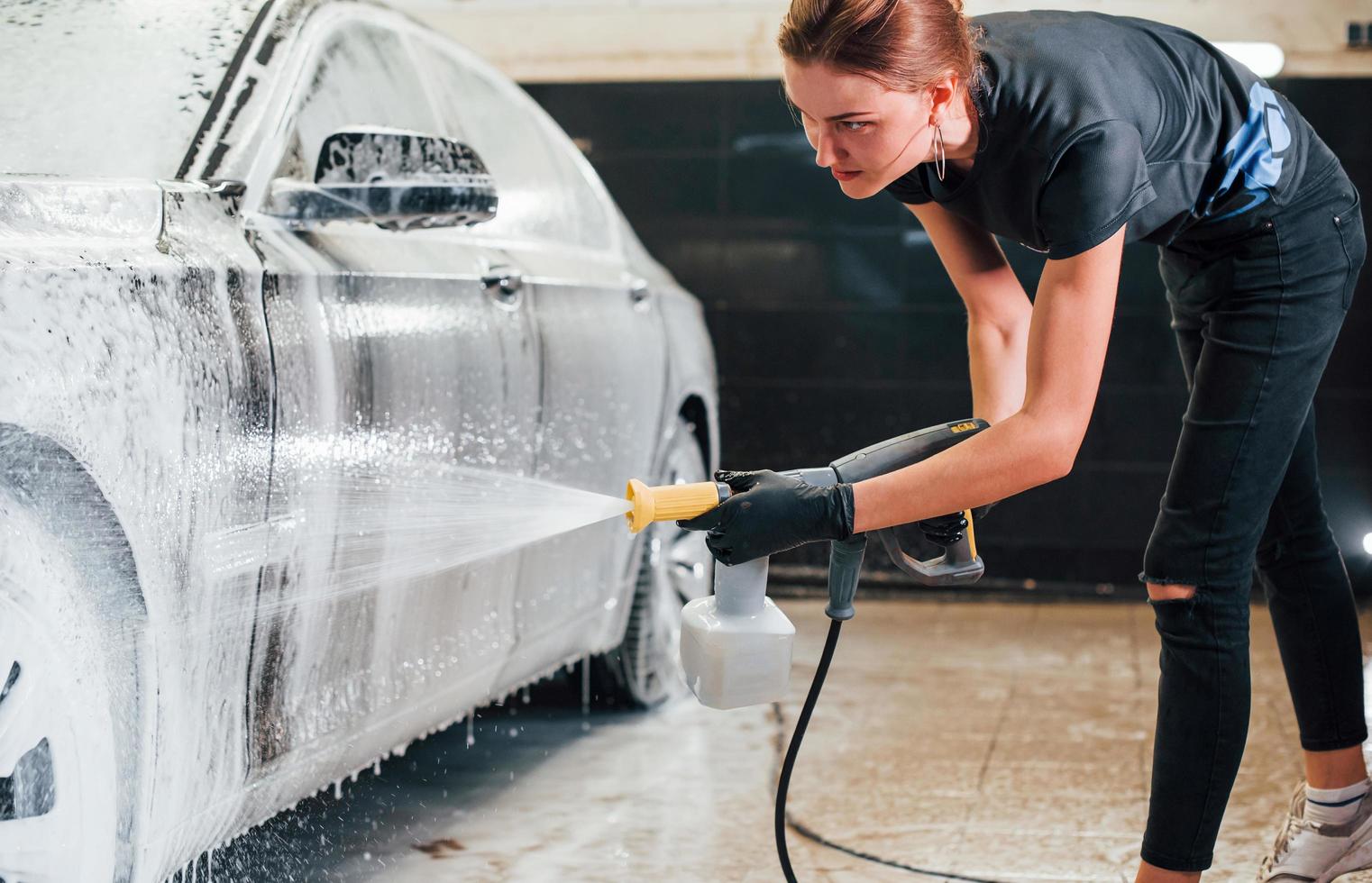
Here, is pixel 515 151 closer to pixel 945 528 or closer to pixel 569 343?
pixel 569 343

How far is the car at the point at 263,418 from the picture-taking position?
158cm

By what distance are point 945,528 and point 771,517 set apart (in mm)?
349

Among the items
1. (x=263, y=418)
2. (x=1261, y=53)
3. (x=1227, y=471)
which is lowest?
A: (x=1227, y=471)

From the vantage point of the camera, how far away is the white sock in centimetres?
228

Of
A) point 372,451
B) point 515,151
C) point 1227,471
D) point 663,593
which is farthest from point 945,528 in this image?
point 663,593

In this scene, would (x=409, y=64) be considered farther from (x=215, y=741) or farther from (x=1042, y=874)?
(x=1042, y=874)

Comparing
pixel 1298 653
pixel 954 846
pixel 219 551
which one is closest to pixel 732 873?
pixel 954 846

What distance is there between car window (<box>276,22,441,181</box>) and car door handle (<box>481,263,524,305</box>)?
310 mm

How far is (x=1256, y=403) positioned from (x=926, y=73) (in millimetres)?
666

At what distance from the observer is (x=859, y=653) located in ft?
15.0

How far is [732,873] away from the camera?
8.30ft

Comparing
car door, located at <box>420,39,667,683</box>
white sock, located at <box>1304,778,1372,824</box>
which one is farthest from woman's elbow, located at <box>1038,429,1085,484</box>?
car door, located at <box>420,39,667,683</box>

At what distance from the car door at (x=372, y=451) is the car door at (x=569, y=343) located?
0.12 meters

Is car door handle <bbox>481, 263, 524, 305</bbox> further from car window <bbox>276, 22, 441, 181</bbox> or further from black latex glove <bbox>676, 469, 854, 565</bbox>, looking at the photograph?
black latex glove <bbox>676, 469, 854, 565</bbox>
